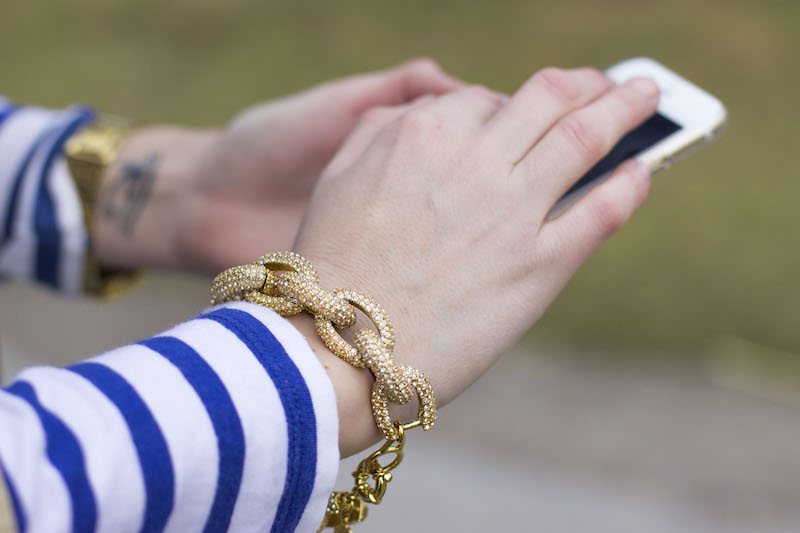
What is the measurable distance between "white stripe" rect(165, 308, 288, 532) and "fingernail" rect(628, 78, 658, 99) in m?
0.60

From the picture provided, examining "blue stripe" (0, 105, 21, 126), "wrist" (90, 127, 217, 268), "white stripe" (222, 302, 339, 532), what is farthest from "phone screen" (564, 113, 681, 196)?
"blue stripe" (0, 105, 21, 126)

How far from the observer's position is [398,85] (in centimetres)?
115

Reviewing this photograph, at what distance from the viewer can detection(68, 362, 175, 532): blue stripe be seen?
1.77ft

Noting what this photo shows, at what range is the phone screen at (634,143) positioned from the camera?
88 centimetres

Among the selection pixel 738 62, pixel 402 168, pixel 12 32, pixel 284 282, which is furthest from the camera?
pixel 12 32

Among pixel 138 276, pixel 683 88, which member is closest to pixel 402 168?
pixel 683 88

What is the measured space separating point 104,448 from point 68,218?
87cm

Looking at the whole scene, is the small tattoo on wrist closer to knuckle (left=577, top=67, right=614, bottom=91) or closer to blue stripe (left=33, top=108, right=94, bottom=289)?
blue stripe (left=33, top=108, right=94, bottom=289)

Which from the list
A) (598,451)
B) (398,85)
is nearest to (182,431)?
(398,85)

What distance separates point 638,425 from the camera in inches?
A: 70.9

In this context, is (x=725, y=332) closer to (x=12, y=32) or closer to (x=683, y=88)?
(x=683, y=88)

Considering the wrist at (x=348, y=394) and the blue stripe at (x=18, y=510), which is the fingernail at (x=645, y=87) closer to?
the wrist at (x=348, y=394)

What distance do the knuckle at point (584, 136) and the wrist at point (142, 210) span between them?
0.71 meters

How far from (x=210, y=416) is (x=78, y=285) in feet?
2.93
